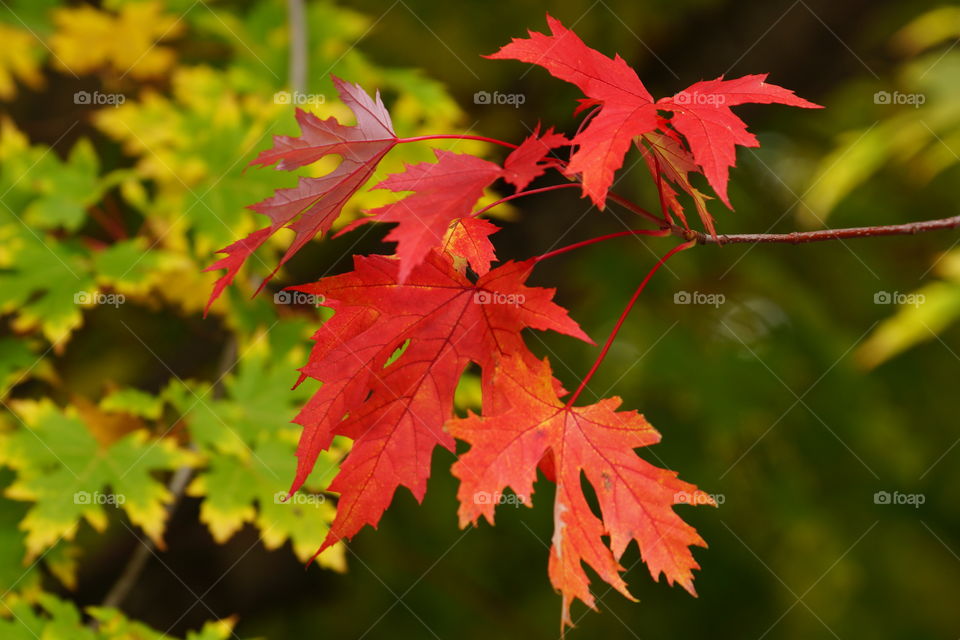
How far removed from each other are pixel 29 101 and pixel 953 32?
2.99m

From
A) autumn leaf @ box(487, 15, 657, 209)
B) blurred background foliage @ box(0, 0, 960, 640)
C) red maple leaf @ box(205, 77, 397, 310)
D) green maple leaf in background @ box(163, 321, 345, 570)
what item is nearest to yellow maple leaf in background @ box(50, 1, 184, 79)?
blurred background foliage @ box(0, 0, 960, 640)

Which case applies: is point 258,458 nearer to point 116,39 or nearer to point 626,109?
point 626,109

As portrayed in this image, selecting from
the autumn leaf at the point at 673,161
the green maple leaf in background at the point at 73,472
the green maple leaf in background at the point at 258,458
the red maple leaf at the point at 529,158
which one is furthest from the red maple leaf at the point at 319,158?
the green maple leaf in background at the point at 73,472

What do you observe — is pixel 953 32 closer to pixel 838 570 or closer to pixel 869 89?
pixel 869 89

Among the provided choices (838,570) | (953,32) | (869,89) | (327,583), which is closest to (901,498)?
(838,570)

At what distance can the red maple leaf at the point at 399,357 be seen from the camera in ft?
2.65

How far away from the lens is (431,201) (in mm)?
721

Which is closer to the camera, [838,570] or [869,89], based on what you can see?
[838,570]

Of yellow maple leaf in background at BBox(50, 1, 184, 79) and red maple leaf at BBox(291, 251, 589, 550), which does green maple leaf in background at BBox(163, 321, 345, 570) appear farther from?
yellow maple leaf in background at BBox(50, 1, 184, 79)

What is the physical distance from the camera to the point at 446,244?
94 centimetres

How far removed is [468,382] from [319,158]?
1.05 m

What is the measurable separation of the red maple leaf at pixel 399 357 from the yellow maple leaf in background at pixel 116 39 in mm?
2015

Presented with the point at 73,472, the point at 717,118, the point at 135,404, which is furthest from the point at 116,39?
the point at 717,118

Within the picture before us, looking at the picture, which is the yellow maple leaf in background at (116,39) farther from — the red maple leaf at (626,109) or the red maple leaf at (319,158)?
the red maple leaf at (626,109)
